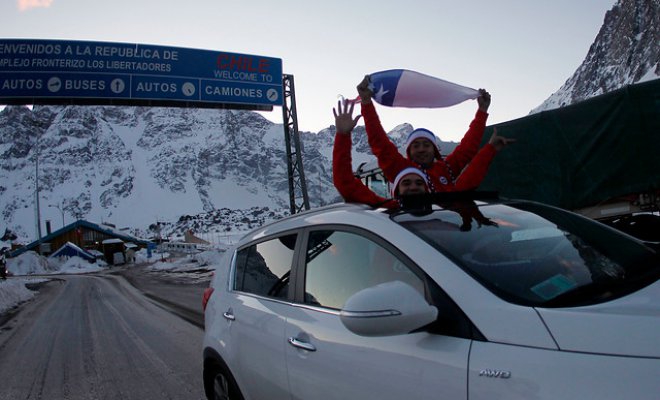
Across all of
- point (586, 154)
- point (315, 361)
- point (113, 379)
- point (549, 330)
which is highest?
point (586, 154)

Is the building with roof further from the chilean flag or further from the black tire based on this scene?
the black tire

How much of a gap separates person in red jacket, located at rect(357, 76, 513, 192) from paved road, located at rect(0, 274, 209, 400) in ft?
8.85

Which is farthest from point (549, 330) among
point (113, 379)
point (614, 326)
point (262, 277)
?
point (113, 379)

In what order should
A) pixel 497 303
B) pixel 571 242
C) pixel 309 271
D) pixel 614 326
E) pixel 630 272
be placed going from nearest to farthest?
pixel 614 326 < pixel 497 303 < pixel 630 272 < pixel 571 242 < pixel 309 271

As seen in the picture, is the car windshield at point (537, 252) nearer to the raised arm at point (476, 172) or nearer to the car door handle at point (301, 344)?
the car door handle at point (301, 344)

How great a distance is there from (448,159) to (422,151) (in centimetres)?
56

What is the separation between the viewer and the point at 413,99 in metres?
4.92

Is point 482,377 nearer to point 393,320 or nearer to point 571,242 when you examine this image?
point 393,320

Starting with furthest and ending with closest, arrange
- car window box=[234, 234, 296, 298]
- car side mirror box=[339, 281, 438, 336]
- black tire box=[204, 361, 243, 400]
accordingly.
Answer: black tire box=[204, 361, 243, 400] → car window box=[234, 234, 296, 298] → car side mirror box=[339, 281, 438, 336]

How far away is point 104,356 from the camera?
6492 mm

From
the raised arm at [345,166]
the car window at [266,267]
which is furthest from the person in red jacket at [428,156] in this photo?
the car window at [266,267]

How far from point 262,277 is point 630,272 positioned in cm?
190

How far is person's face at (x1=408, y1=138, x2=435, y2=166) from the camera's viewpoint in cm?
418

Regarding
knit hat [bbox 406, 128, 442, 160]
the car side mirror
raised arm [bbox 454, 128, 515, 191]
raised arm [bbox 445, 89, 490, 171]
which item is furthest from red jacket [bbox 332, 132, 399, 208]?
the car side mirror
